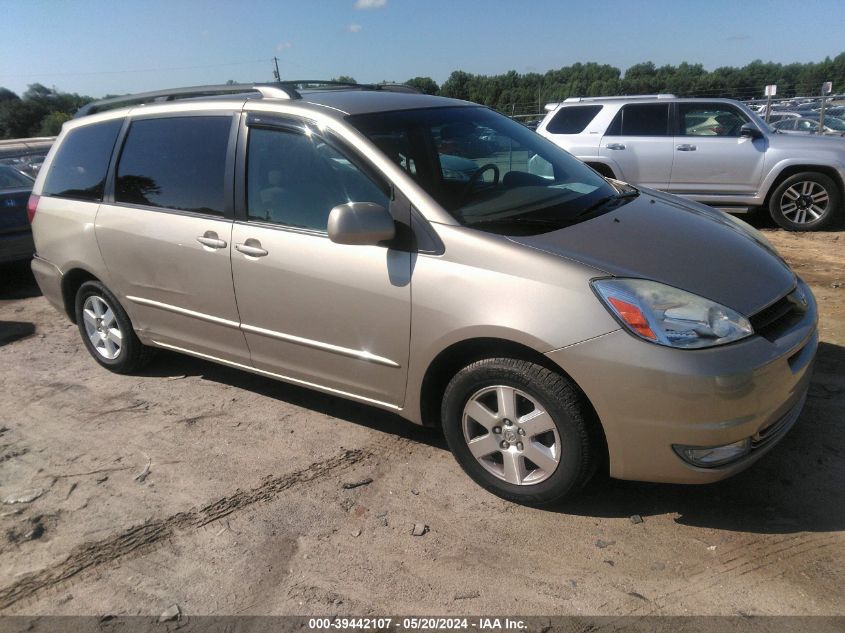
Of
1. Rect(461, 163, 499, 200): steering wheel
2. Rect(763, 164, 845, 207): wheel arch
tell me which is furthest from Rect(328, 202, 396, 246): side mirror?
Rect(763, 164, 845, 207): wheel arch

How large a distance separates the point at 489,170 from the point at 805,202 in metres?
6.46

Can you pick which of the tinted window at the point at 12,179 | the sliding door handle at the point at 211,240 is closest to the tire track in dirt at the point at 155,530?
the sliding door handle at the point at 211,240

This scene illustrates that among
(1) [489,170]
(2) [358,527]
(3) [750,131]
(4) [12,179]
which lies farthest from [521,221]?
(4) [12,179]

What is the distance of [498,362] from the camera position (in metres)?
2.91

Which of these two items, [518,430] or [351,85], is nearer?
[518,430]

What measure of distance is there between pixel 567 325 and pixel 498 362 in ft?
1.17

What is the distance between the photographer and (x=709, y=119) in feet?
29.1

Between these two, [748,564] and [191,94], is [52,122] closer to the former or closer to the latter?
[191,94]

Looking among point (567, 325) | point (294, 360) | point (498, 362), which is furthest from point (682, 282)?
point (294, 360)

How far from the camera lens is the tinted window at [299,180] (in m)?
3.37

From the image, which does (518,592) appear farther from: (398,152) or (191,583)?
(398,152)

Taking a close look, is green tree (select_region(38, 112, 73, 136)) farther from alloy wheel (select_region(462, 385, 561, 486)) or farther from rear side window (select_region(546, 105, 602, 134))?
alloy wheel (select_region(462, 385, 561, 486))

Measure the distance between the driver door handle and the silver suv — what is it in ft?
21.8

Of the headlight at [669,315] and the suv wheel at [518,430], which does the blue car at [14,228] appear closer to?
the suv wheel at [518,430]
